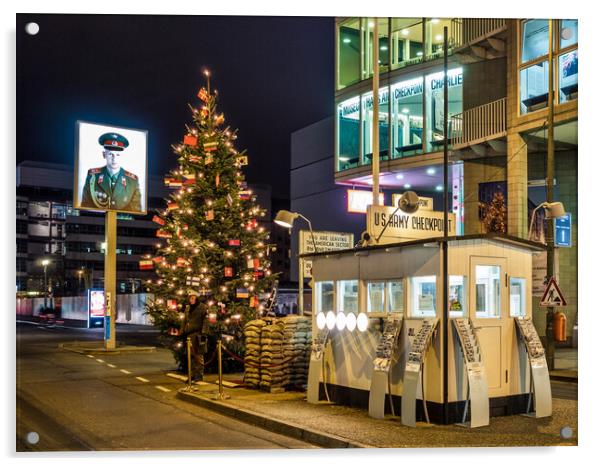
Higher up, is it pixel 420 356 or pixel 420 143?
pixel 420 143

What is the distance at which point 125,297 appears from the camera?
2254 inches

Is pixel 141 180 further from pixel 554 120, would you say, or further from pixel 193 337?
pixel 554 120

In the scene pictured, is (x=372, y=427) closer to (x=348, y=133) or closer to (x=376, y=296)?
(x=376, y=296)

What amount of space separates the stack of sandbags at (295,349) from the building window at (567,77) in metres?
10.4

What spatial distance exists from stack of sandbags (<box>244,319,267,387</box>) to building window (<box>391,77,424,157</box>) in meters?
19.2

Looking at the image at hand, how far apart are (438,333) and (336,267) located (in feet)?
8.42

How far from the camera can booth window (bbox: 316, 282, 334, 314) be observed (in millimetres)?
12438

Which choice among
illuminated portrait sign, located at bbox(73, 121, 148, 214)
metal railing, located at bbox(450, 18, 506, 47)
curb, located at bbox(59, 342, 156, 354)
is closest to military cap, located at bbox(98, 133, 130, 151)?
illuminated portrait sign, located at bbox(73, 121, 148, 214)

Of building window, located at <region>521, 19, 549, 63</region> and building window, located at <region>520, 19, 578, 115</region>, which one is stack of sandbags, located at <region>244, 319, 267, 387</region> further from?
building window, located at <region>521, 19, 549, 63</region>

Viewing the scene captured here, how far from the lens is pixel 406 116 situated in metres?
32.8

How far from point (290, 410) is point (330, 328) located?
5.03ft

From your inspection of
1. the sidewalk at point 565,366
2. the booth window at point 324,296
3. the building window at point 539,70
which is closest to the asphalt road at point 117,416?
the booth window at point 324,296

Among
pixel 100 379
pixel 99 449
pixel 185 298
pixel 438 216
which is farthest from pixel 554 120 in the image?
pixel 99 449

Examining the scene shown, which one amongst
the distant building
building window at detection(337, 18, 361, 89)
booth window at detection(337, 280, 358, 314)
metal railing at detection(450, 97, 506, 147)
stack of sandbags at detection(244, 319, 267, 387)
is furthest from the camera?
the distant building
